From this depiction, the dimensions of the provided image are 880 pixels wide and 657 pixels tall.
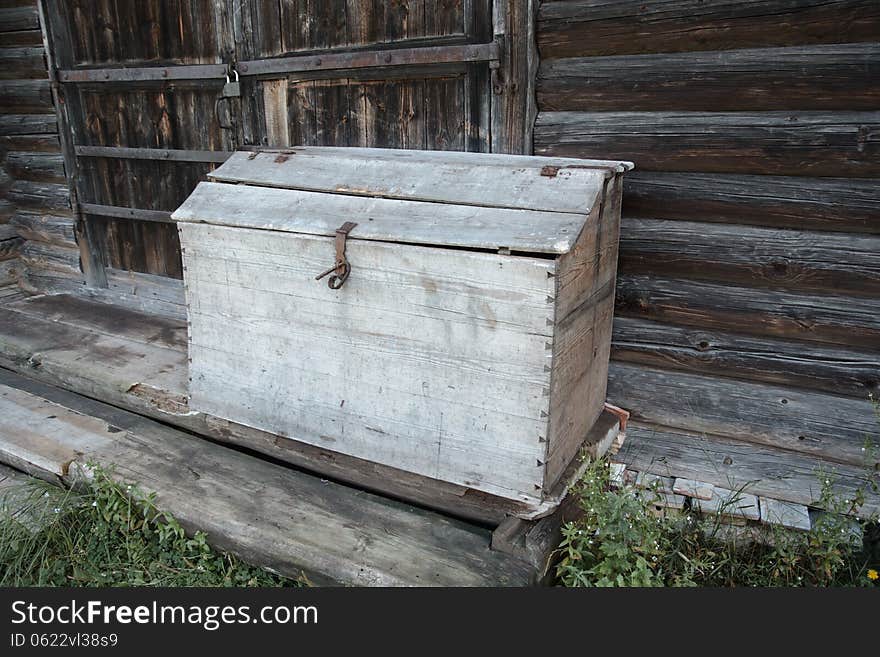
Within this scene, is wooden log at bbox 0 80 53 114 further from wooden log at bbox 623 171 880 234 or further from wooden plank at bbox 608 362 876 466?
wooden plank at bbox 608 362 876 466

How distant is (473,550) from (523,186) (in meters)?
1.01

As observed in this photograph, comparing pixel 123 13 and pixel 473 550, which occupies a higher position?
pixel 123 13

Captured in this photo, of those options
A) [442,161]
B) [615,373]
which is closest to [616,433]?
[615,373]

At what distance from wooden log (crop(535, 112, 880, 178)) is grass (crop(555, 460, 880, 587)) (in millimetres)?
925

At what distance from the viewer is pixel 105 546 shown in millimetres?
2115

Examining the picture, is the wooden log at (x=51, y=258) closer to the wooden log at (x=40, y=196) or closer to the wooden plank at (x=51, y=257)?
the wooden plank at (x=51, y=257)

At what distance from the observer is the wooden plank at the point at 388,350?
1.80 m

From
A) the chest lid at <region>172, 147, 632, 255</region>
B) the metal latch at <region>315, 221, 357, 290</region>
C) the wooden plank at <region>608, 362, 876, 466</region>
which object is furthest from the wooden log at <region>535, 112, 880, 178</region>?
the metal latch at <region>315, 221, 357, 290</region>

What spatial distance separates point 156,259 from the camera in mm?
3551

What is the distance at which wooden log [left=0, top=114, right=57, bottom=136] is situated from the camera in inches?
146

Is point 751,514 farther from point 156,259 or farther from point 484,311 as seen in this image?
point 156,259

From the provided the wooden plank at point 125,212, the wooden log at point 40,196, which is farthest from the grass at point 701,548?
the wooden log at point 40,196

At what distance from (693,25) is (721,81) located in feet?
0.60

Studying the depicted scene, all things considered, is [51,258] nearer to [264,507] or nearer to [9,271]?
[9,271]
